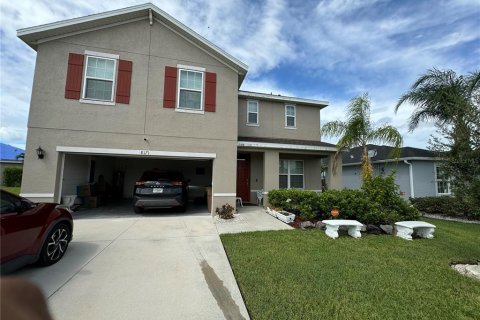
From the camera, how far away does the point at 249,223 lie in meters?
8.38

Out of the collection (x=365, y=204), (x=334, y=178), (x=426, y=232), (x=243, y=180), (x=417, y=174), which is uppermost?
(x=417, y=174)

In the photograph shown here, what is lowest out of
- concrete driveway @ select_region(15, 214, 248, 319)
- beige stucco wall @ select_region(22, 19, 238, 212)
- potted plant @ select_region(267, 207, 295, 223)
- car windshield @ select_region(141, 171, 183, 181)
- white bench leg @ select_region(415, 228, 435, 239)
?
concrete driveway @ select_region(15, 214, 248, 319)

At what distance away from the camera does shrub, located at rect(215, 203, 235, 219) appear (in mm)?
8977

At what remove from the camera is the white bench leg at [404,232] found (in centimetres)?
736

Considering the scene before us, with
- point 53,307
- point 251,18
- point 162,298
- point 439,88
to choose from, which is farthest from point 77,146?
point 439,88

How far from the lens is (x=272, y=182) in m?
10.9

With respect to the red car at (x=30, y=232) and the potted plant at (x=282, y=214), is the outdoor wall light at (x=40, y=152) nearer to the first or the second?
the red car at (x=30, y=232)

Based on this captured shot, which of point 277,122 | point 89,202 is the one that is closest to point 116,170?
point 89,202

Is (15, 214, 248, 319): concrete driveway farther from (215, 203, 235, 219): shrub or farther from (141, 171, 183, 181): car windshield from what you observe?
(141, 171, 183, 181): car windshield

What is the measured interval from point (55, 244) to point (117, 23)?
27.4ft

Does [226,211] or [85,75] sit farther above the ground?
[85,75]

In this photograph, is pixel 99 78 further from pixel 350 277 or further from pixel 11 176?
pixel 11 176

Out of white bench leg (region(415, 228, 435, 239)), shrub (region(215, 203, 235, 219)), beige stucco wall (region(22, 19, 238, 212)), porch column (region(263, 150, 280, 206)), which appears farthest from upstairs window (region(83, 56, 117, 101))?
white bench leg (region(415, 228, 435, 239))

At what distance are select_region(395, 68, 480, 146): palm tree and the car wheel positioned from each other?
15.0m
